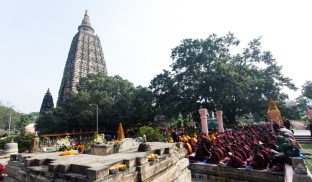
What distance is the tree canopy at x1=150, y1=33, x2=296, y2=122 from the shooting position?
949 inches

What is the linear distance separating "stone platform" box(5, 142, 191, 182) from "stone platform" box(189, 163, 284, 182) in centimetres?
157

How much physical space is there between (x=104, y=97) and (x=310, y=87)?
4144 cm

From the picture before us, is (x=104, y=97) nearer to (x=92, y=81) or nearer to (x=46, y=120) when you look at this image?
(x=92, y=81)

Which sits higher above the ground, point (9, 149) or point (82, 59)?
point (82, 59)

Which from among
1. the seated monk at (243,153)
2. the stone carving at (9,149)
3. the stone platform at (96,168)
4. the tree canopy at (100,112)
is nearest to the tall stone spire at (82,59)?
the tree canopy at (100,112)

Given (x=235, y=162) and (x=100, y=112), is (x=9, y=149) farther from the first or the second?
(x=235, y=162)

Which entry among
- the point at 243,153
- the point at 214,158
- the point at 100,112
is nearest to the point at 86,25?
the point at 100,112

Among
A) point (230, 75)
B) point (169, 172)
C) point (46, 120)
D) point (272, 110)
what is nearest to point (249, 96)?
point (230, 75)

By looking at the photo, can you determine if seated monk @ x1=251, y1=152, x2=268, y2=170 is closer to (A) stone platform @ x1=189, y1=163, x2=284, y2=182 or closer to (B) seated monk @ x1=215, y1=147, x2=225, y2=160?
(A) stone platform @ x1=189, y1=163, x2=284, y2=182

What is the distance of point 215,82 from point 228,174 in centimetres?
1700

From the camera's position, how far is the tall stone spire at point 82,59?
39.0m

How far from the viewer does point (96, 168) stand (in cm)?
402

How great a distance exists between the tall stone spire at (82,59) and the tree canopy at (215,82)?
1637cm

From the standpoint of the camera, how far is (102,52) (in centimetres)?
4812
